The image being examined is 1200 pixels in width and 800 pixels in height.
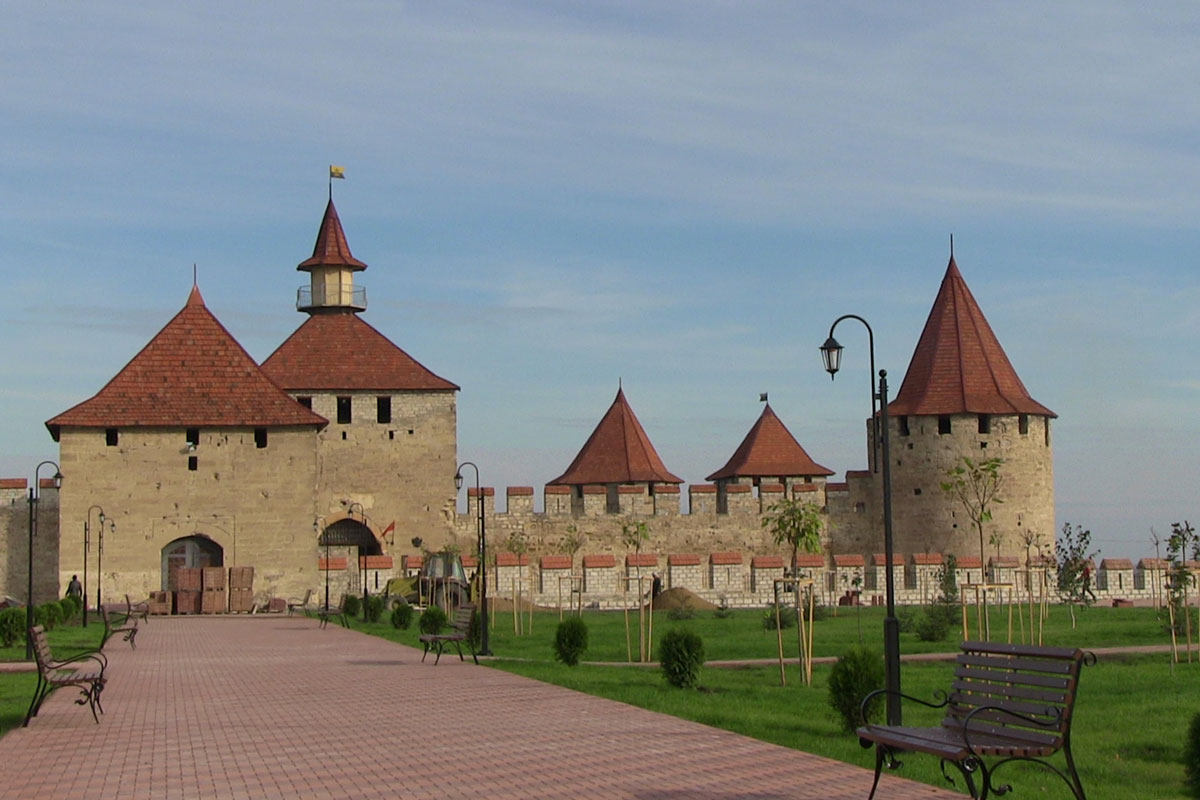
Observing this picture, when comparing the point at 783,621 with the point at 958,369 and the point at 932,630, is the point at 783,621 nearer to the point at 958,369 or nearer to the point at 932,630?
the point at 932,630

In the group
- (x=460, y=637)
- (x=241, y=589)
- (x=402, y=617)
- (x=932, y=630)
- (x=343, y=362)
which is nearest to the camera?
(x=460, y=637)


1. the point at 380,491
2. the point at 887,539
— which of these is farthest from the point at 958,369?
the point at 887,539

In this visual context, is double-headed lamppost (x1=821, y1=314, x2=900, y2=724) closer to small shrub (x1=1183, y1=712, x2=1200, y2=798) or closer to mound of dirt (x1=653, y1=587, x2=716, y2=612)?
small shrub (x1=1183, y1=712, x2=1200, y2=798)

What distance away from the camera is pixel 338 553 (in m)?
43.7

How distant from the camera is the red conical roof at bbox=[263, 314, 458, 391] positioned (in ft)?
148

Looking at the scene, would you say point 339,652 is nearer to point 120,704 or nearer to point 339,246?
point 120,704

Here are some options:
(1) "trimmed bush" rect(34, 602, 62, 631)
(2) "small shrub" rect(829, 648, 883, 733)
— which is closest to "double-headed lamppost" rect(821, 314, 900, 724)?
(2) "small shrub" rect(829, 648, 883, 733)

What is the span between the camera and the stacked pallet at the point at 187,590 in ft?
116

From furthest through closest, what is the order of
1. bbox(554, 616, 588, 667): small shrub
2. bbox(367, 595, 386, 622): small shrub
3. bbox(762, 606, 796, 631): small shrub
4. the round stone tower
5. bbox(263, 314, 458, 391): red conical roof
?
1. bbox(263, 314, 458, 391): red conical roof
2. the round stone tower
3. bbox(367, 595, 386, 622): small shrub
4. bbox(762, 606, 796, 631): small shrub
5. bbox(554, 616, 588, 667): small shrub

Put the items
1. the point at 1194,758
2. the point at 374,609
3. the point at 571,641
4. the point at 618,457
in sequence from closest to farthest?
the point at 1194,758, the point at 571,641, the point at 374,609, the point at 618,457

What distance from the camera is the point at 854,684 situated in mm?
11445

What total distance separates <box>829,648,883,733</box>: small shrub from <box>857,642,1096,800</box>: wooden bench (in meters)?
2.53

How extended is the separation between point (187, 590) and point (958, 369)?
71.6 ft

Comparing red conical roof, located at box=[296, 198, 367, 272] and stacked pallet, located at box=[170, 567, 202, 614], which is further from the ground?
red conical roof, located at box=[296, 198, 367, 272]
